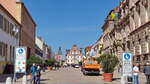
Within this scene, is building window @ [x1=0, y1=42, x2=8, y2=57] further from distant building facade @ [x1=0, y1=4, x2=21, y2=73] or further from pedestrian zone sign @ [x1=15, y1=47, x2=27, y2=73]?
pedestrian zone sign @ [x1=15, y1=47, x2=27, y2=73]

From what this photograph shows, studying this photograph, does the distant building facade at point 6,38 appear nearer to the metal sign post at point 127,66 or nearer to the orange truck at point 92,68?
the orange truck at point 92,68

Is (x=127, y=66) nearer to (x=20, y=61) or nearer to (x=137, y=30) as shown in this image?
(x=20, y=61)

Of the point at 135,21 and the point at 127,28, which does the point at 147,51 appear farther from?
the point at 127,28

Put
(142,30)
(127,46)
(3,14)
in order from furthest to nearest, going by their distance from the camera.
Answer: (127,46), (3,14), (142,30)

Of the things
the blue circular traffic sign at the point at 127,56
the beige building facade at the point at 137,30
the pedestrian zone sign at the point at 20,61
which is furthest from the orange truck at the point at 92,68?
the blue circular traffic sign at the point at 127,56

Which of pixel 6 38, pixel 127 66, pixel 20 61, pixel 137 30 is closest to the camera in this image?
pixel 127 66

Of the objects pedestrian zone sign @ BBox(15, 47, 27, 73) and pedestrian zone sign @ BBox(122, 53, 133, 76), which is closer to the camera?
pedestrian zone sign @ BBox(122, 53, 133, 76)

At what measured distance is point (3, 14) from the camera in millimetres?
47406

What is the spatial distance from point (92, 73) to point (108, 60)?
15.0m

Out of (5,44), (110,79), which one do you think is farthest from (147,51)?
(5,44)

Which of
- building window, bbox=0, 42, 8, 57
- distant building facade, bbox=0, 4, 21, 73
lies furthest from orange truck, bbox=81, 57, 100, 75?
building window, bbox=0, 42, 8, 57

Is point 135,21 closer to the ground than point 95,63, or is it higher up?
higher up

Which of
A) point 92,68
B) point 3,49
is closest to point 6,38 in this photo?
point 3,49

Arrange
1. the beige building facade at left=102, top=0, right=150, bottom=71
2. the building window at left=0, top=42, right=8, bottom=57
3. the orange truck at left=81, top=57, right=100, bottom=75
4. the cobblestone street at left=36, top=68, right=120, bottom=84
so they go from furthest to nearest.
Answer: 1. the orange truck at left=81, top=57, right=100, bottom=75
2. the building window at left=0, top=42, right=8, bottom=57
3. the beige building facade at left=102, top=0, right=150, bottom=71
4. the cobblestone street at left=36, top=68, right=120, bottom=84
